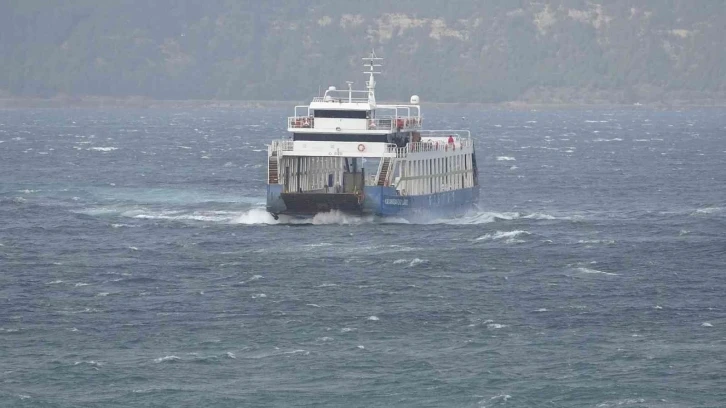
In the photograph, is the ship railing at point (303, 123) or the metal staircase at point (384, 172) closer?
the metal staircase at point (384, 172)

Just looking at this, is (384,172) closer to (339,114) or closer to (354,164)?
(339,114)

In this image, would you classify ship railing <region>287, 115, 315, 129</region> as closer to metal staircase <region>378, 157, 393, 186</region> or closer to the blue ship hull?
the blue ship hull

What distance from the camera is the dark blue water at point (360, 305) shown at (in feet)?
190

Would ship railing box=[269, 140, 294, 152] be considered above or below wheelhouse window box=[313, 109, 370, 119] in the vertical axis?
below

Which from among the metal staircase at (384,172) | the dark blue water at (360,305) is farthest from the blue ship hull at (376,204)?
the dark blue water at (360,305)

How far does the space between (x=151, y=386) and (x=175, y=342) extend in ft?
21.0

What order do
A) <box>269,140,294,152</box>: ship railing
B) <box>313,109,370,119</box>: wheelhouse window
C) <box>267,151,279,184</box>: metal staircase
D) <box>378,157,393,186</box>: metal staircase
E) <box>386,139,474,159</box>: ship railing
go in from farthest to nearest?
1. <box>313,109,370,119</box>: wheelhouse window
2. <box>269,140,294,152</box>: ship railing
3. <box>386,139,474,159</box>: ship railing
4. <box>267,151,279,184</box>: metal staircase
5. <box>378,157,393,186</box>: metal staircase

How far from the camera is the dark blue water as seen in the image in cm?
5784

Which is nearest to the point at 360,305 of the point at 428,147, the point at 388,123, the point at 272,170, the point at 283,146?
the point at 272,170

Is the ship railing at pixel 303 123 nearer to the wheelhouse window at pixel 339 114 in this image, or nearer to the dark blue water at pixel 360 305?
the wheelhouse window at pixel 339 114

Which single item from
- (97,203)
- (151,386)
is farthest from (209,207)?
(151,386)

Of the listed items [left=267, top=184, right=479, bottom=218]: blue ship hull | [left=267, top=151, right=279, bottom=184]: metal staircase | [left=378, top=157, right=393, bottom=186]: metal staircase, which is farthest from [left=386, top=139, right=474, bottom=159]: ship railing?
[left=267, top=151, right=279, bottom=184]: metal staircase

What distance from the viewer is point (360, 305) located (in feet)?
233

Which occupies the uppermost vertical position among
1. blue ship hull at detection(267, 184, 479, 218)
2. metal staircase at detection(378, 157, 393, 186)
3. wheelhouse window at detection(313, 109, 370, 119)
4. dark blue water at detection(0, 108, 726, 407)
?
wheelhouse window at detection(313, 109, 370, 119)
